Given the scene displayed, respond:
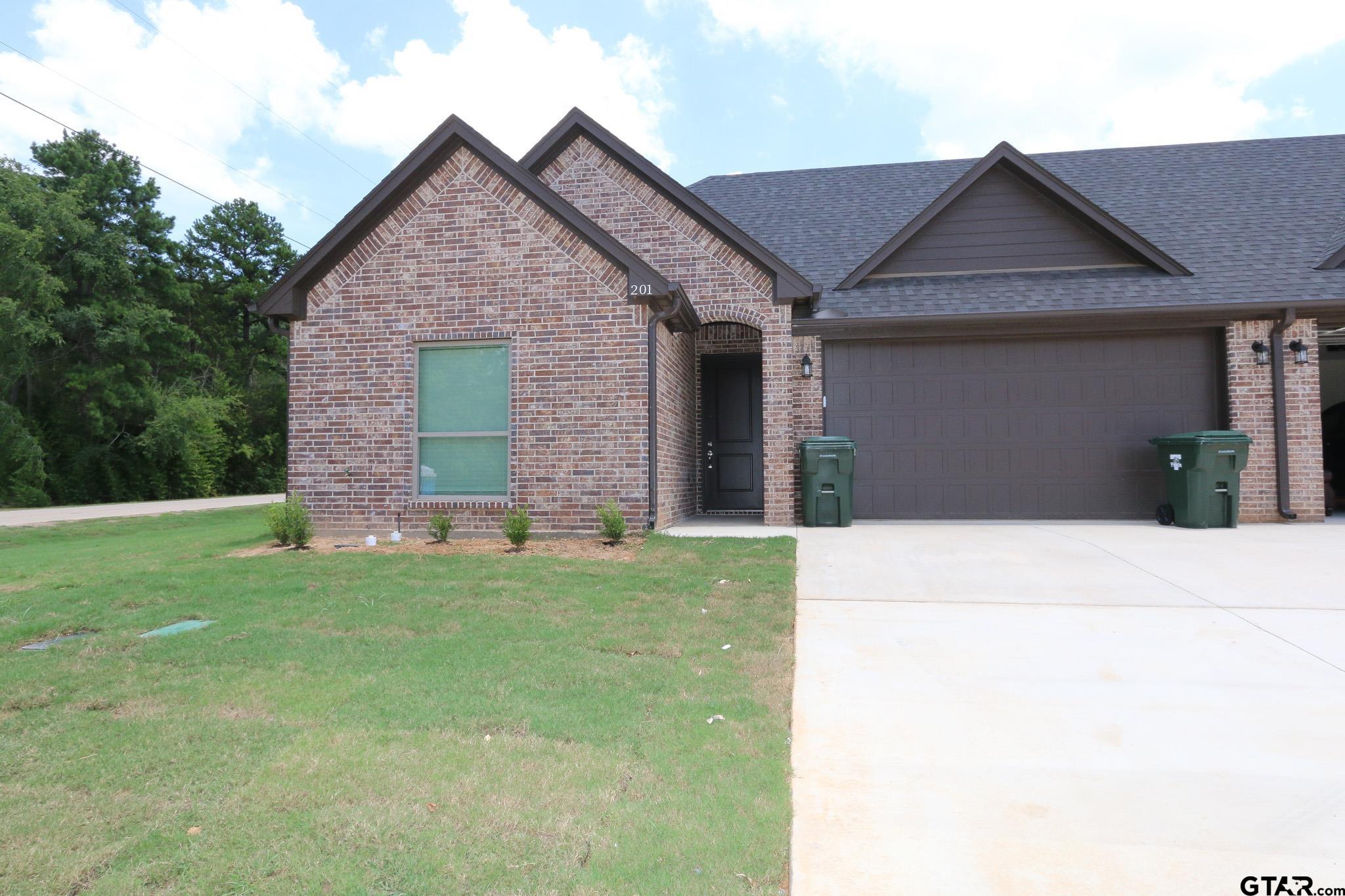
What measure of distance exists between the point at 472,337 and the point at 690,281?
331cm

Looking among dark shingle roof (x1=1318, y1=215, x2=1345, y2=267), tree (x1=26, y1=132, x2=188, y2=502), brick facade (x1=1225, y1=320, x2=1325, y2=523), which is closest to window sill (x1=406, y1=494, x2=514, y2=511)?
brick facade (x1=1225, y1=320, x2=1325, y2=523)

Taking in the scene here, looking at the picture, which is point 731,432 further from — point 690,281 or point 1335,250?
point 1335,250

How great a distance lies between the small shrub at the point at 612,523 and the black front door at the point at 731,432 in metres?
4.28

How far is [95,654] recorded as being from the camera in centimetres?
408

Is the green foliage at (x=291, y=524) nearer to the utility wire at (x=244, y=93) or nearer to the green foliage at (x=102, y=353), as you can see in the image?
the utility wire at (x=244, y=93)

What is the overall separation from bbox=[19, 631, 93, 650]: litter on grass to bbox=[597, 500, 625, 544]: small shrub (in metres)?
4.42

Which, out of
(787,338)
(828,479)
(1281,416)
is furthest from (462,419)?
(1281,416)

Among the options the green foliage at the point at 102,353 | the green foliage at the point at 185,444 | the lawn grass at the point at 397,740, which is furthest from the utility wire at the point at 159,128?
the lawn grass at the point at 397,740

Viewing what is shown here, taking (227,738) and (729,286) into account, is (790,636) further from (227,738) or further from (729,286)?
(729,286)

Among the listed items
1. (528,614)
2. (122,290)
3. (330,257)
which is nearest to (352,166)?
(122,290)

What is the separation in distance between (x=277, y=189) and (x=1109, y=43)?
23530 millimetres

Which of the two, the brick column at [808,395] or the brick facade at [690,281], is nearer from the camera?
the brick facade at [690,281]

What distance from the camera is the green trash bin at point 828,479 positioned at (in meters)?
9.84

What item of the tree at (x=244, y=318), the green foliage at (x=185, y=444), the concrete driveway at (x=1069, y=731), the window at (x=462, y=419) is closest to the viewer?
the concrete driveway at (x=1069, y=731)
